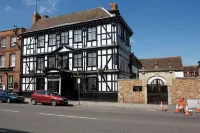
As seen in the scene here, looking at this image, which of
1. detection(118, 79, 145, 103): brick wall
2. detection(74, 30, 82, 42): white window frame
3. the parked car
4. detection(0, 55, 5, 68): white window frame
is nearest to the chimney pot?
detection(74, 30, 82, 42): white window frame

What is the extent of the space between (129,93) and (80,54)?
323 inches

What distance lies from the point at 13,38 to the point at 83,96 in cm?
1578

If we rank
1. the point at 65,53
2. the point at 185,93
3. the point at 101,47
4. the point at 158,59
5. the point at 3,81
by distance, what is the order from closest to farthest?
the point at 185,93 → the point at 101,47 → the point at 65,53 → the point at 3,81 → the point at 158,59

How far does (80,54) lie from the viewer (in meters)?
26.7

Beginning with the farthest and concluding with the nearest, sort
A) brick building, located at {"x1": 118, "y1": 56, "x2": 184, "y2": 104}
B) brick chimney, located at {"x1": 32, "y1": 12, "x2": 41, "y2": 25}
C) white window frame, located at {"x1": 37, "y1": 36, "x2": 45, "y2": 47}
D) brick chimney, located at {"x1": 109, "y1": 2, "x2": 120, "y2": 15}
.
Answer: brick chimney, located at {"x1": 32, "y1": 12, "x2": 41, "y2": 25} → white window frame, located at {"x1": 37, "y1": 36, "x2": 45, "y2": 47} → brick chimney, located at {"x1": 109, "y1": 2, "x2": 120, "y2": 15} → brick building, located at {"x1": 118, "y1": 56, "x2": 184, "y2": 104}

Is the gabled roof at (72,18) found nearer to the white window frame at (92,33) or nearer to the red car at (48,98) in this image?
the white window frame at (92,33)

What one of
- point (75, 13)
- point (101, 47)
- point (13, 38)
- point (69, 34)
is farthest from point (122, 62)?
point (13, 38)

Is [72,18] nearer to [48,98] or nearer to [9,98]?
[48,98]

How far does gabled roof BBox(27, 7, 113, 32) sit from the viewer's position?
26.7 metres

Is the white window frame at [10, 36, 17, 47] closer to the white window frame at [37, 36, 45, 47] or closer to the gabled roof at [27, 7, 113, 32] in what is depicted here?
the gabled roof at [27, 7, 113, 32]

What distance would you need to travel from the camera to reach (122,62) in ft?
87.6

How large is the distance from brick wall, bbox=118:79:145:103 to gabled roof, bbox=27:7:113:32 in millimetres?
8477

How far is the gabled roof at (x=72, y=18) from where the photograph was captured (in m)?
26.7

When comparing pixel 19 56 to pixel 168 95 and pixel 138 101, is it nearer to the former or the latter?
pixel 138 101
